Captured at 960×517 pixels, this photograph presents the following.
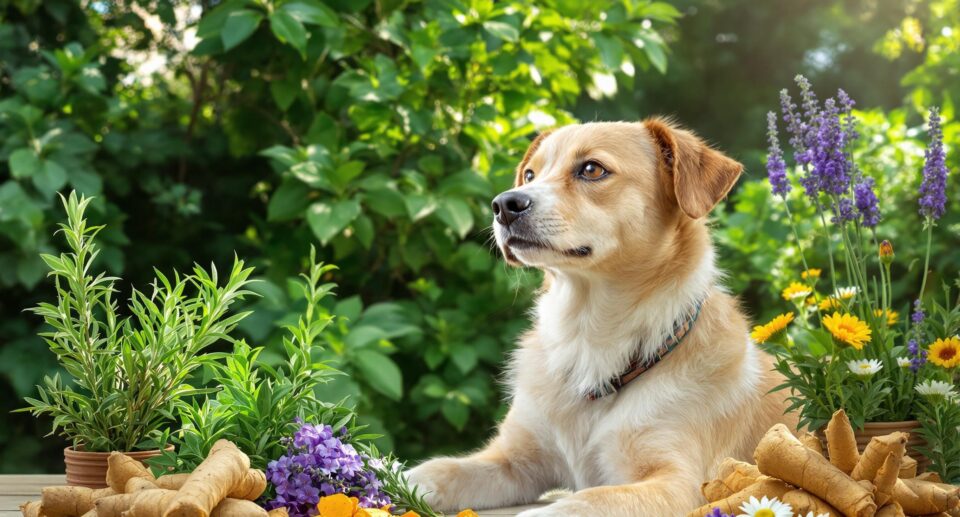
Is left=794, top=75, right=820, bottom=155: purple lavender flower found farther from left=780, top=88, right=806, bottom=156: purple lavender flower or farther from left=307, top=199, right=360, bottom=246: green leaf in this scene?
left=307, top=199, right=360, bottom=246: green leaf

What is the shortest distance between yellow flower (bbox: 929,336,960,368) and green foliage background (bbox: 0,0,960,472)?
1641 mm

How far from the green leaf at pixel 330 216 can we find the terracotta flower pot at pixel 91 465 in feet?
5.43

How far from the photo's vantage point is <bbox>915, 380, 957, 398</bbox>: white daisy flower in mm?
1940

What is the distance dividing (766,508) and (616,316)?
94cm

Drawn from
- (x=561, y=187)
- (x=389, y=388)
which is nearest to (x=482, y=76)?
(x=389, y=388)

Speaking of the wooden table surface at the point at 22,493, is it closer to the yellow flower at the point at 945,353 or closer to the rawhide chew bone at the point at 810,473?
A: the rawhide chew bone at the point at 810,473

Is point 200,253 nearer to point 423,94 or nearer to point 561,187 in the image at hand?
point 423,94

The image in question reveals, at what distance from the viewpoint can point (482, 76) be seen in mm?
4168

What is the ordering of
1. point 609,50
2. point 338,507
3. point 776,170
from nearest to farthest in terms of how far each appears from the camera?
point 338,507 < point 776,170 < point 609,50

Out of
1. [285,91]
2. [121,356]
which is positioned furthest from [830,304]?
[285,91]

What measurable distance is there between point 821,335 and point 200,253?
3.20 metres

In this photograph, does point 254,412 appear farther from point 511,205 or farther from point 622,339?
point 622,339

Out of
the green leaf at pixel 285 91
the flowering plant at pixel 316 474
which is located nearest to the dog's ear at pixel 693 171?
the flowering plant at pixel 316 474

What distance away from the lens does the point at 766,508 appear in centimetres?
163
